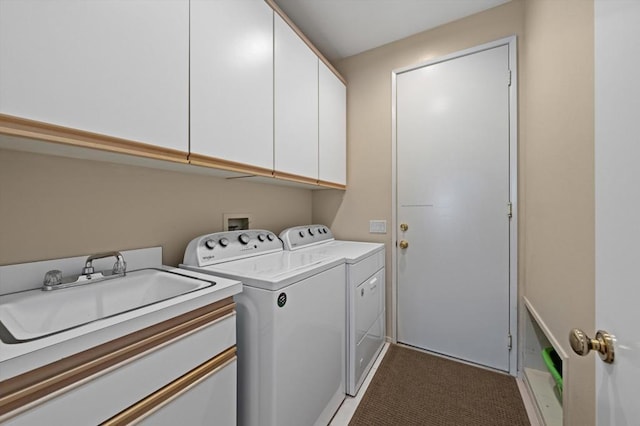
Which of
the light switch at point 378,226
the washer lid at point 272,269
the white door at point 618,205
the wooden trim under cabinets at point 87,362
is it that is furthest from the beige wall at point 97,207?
the white door at point 618,205

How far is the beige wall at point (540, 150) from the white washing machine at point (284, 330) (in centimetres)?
99

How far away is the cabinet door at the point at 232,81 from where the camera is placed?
3.56 ft

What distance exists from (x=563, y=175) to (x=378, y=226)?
1.32 meters

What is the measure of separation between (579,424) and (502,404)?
2.42 feet

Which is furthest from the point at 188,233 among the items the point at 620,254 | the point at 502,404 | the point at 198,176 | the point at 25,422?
the point at 502,404

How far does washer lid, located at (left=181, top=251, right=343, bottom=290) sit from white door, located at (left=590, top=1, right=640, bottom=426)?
935mm

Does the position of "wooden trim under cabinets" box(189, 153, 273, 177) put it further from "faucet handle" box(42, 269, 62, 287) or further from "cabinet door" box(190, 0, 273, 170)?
"faucet handle" box(42, 269, 62, 287)

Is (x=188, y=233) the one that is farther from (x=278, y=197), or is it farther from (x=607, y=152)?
(x=607, y=152)

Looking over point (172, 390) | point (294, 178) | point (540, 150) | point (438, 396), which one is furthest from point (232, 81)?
point (438, 396)

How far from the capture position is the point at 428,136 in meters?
2.07

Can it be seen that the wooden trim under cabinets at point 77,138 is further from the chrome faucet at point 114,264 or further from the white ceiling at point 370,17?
the white ceiling at point 370,17

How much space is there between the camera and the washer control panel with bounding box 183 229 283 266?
1.28 metres

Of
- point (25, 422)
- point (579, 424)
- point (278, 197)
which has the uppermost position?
point (278, 197)

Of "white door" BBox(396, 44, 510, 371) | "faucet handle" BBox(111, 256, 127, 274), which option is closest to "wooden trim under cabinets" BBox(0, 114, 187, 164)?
"faucet handle" BBox(111, 256, 127, 274)
